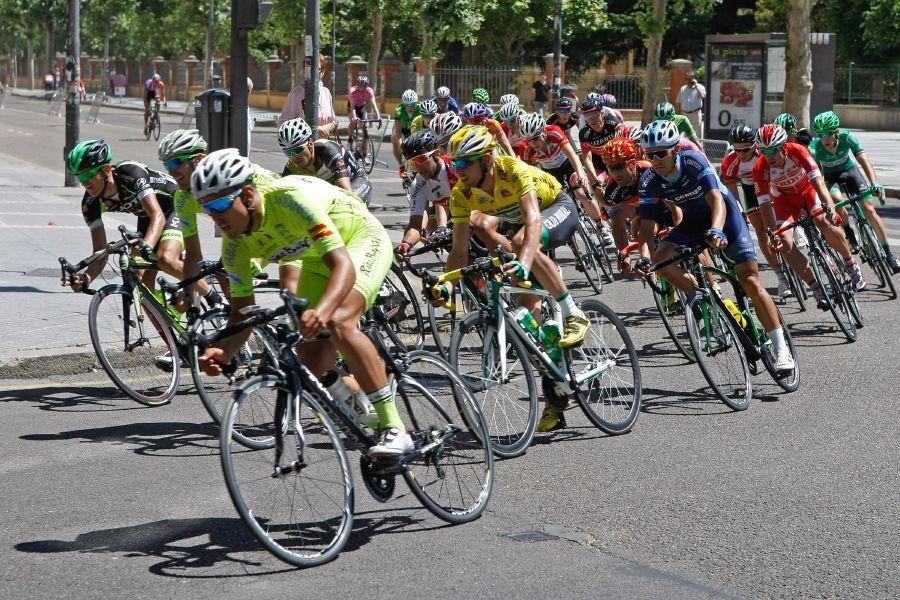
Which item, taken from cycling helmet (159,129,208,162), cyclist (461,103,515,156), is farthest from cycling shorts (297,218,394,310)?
cyclist (461,103,515,156)

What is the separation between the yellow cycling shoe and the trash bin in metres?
6.80

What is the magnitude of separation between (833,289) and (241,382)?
5.64m

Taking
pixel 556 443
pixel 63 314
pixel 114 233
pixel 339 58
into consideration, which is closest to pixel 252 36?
pixel 339 58

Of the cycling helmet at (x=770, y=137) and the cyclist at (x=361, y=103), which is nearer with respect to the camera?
the cycling helmet at (x=770, y=137)

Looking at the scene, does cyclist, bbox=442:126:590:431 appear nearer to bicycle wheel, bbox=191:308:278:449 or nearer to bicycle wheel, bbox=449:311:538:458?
bicycle wheel, bbox=449:311:538:458

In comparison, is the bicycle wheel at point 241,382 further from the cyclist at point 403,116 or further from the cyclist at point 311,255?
the cyclist at point 403,116

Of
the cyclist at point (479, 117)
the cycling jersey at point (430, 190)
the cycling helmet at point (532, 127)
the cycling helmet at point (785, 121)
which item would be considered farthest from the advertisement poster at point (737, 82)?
the cycling jersey at point (430, 190)

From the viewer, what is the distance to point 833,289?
35.9 feet

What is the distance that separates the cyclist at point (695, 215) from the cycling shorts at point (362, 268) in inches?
119

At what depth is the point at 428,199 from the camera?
11109 mm

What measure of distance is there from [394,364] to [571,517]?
3.59ft

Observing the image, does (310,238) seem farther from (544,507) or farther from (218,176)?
(544,507)

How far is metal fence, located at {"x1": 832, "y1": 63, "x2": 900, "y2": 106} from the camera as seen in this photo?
4550cm

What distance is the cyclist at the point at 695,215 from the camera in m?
8.75
